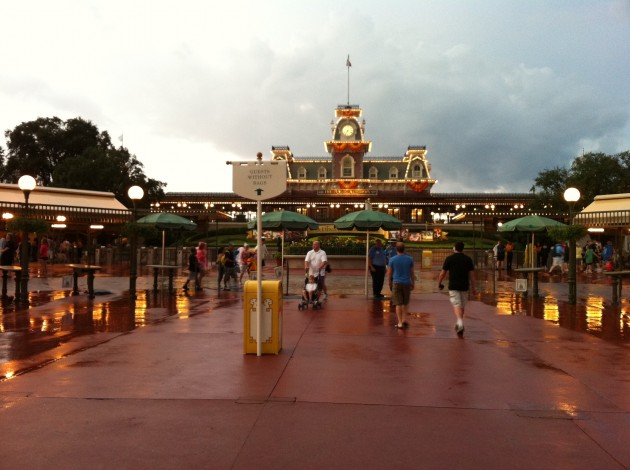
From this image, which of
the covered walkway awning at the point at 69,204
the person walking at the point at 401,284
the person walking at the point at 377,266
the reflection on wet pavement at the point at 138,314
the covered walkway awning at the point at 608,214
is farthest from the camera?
the covered walkway awning at the point at 69,204

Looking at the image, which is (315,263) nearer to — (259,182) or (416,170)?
(259,182)

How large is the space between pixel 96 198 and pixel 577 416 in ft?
101

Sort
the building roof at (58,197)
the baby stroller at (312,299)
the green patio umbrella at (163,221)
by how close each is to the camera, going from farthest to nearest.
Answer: the building roof at (58,197), the green patio umbrella at (163,221), the baby stroller at (312,299)

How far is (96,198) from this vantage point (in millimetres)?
32438

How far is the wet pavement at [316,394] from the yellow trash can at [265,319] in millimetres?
211

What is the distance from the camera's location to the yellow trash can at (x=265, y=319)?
8.33 m

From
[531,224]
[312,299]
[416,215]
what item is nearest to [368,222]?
[312,299]

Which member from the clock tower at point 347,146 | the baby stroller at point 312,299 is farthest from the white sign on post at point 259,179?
the clock tower at point 347,146

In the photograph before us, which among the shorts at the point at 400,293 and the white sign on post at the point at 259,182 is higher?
the white sign on post at the point at 259,182

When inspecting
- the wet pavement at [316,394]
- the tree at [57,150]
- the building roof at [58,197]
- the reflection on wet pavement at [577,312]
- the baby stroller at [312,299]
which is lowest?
the wet pavement at [316,394]

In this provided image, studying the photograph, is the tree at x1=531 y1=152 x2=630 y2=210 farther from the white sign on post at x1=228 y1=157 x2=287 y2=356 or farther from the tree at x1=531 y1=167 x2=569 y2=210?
the white sign on post at x1=228 y1=157 x2=287 y2=356

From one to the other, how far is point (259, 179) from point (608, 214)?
17.9m

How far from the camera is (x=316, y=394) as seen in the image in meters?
6.31

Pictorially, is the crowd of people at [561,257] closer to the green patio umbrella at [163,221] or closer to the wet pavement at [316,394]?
the green patio umbrella at [163,221]
